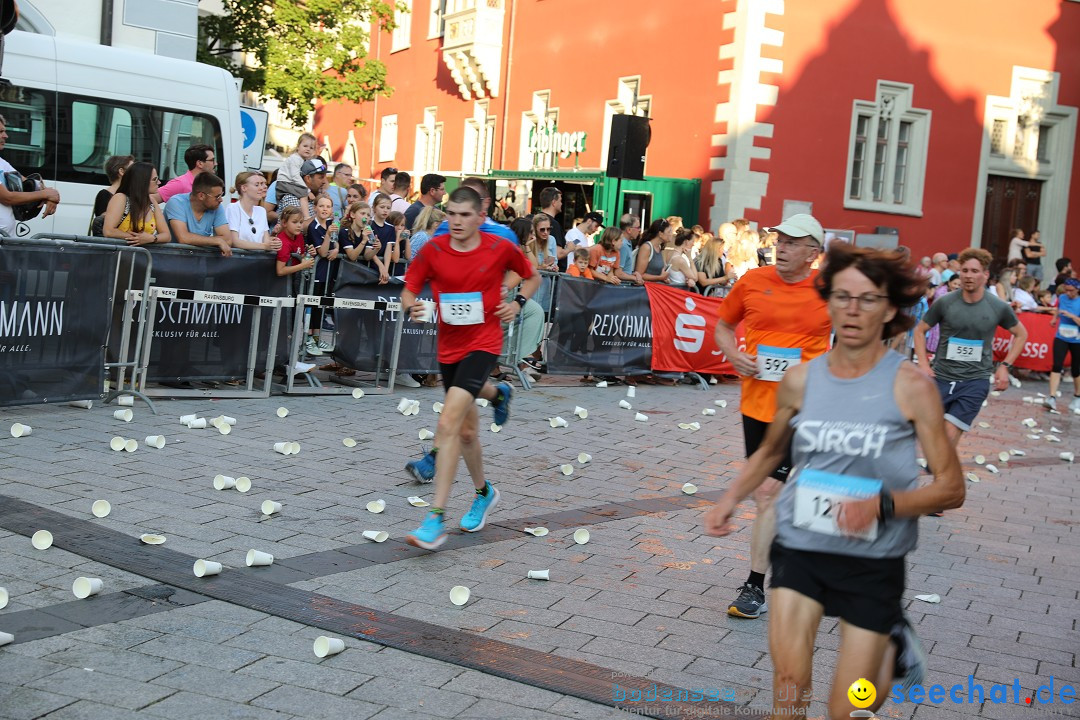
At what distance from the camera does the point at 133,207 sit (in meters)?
10.0

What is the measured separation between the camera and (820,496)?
3682mm

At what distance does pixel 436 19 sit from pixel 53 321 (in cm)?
3010

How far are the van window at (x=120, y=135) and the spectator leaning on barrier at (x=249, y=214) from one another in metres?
3.46

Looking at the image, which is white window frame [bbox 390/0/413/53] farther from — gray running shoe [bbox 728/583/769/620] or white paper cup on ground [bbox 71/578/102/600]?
white paper cup on ground [bbox 71/578/102/600]

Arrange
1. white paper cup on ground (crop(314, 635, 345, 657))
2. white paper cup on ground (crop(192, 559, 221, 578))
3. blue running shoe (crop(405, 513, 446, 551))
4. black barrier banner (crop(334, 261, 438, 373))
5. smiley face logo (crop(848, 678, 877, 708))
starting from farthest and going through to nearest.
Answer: black barrier banner (crop(334, 261, 438, 373)) < blue running shoe (crop(405, 513, 446, 551)) < white paper cup on ground (crop(192, 559, 221, 578)) < white paper cup on ground (crop(314, 635, 345, 657)) < smiley face logo (crop(848, 678, 877, 708))

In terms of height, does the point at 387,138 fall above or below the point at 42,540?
above

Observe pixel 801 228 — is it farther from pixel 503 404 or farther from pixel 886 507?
pixel 886 507

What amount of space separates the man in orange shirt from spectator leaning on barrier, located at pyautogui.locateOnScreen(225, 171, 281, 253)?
6039 millimetres

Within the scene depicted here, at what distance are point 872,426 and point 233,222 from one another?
852 centimetres

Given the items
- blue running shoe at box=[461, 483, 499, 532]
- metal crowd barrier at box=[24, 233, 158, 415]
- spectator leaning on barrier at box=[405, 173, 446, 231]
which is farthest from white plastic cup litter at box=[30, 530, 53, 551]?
spectator leaning on barrier at box=[405, 173, 446, 231]

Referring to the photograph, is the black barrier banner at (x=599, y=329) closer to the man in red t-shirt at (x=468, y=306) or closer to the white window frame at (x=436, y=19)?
the man in red t-shirt at (x=468, y=306)

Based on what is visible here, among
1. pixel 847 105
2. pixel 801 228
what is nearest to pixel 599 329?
pixel 801 228

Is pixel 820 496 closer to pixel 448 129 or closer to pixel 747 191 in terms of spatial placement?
pixel 747 191

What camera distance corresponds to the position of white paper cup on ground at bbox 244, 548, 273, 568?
18.9 ft
